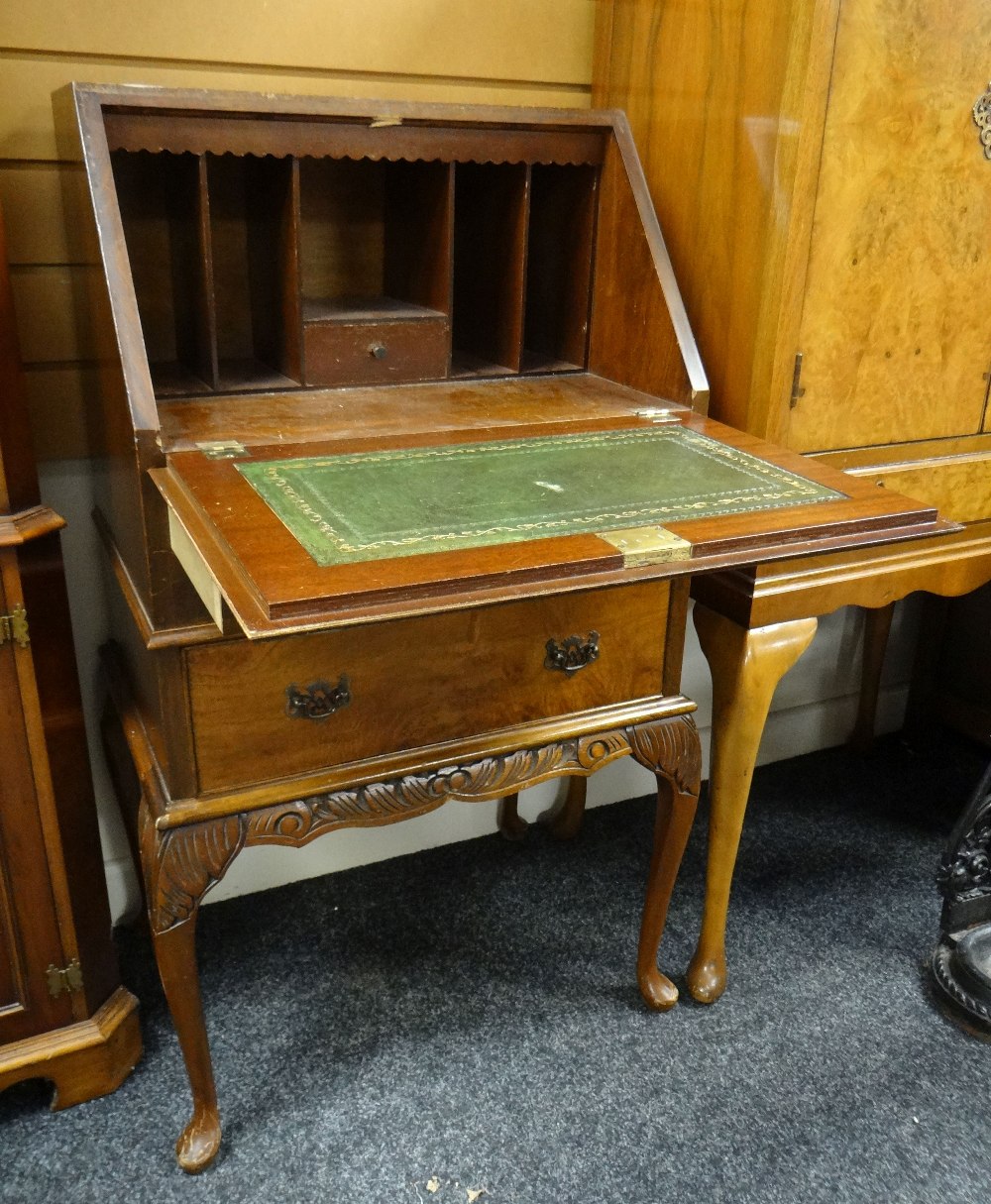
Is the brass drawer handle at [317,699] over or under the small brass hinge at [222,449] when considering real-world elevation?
under

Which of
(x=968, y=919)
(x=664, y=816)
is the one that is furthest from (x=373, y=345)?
(x=968, y=919)

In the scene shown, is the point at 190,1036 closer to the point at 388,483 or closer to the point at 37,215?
the point at 388,483

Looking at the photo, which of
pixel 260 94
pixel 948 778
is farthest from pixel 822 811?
pixel 260 94

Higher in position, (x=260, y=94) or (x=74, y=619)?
(x=260, y=94)

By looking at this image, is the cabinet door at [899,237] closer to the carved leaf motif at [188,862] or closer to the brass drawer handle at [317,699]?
the brass drawer handle at [317,699]

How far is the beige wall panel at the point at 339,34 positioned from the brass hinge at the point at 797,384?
2.25ft

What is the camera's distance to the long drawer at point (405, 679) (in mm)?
1237

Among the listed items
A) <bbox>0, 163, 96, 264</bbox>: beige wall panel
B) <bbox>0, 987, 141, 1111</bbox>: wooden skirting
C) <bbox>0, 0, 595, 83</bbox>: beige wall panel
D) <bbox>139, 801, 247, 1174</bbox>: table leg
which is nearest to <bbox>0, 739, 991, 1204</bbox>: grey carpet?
<bbox>0, 987, 141, 1111</bbox>: wooden skirting

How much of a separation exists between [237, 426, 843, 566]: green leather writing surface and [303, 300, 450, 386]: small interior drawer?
0.33 meters

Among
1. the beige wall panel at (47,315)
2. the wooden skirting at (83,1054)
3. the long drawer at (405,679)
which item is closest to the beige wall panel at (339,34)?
the beige wall panel at (47,315)

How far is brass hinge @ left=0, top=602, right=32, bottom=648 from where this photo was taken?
1.34 m

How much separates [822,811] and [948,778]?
38 cm

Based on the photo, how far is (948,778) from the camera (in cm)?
256

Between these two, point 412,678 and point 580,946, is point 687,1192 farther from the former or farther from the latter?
point 412,678
